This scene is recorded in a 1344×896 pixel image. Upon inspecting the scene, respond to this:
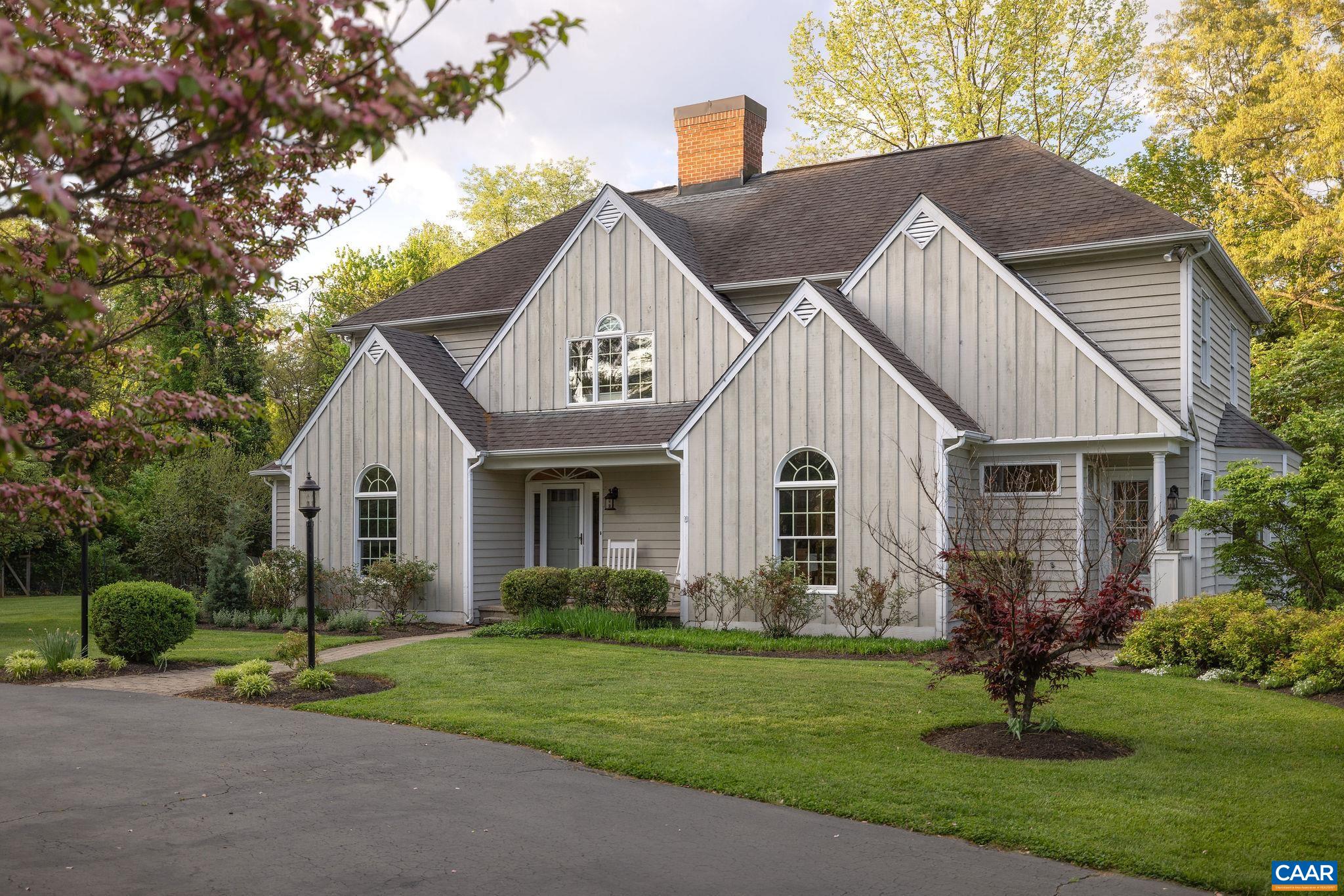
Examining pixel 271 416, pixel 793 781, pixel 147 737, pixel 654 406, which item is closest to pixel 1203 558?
pixel 654 406

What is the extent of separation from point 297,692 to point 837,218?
13.2 metres

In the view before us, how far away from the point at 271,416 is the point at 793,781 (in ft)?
140

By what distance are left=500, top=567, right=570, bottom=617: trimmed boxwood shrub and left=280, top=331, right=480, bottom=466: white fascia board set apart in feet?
8.43

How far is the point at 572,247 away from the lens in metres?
20.2

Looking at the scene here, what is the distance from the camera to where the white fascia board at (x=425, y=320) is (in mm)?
21670

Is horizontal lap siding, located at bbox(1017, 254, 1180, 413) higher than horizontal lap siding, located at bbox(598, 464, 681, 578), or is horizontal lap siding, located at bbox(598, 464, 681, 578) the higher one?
horizontal lap siding, located at bbox(1017, 254, 1180, 413)

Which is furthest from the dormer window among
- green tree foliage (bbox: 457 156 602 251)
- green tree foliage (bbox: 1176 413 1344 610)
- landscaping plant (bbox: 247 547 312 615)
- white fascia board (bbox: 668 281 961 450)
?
green tree foliage (bbox: 457 156 602 251)

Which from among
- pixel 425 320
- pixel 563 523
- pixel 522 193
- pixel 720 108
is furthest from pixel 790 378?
pixel 522 193

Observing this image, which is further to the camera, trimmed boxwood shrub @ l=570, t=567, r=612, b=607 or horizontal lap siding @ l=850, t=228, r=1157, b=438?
trimmed boxwood shrub @ l=570, t=567, r=612, b=607

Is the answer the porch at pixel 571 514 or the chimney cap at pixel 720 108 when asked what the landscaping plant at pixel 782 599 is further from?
the chimney cap at pixel 720 108

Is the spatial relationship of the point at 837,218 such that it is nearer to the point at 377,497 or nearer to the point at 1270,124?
the point at 377,497

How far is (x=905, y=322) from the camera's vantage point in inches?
680

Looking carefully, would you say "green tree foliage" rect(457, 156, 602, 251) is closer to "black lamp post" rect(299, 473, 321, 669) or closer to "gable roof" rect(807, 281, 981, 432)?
"gable roof" rect(807, 281, 981, 432)

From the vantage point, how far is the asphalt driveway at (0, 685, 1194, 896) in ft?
18.4
